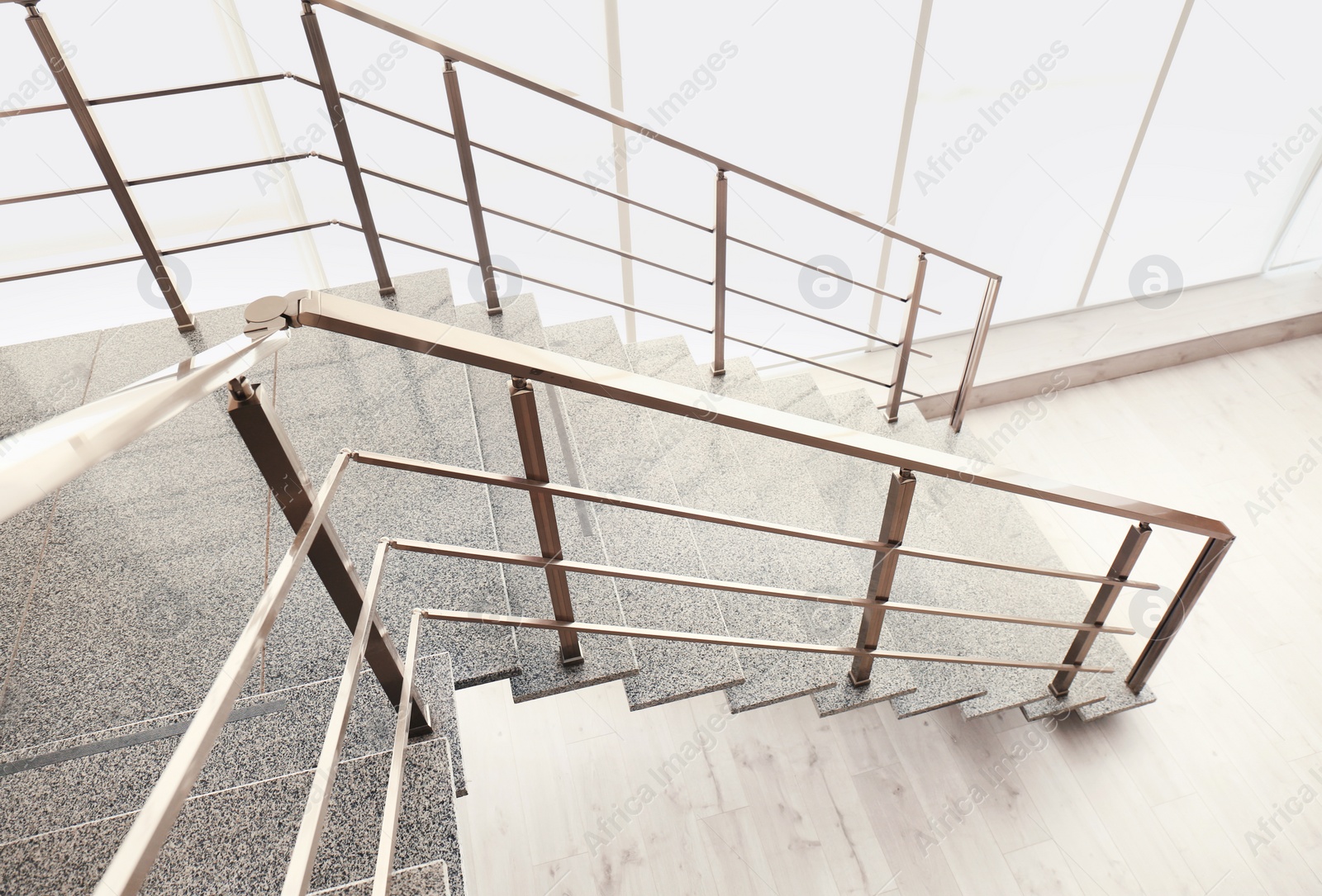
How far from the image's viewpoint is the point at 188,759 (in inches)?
23.9

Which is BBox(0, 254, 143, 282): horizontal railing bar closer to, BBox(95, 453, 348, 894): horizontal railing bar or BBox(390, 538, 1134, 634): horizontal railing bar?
BBox(390, 538, 1134, 634): horizontal railing bar

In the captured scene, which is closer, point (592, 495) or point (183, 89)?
point (592, 495)

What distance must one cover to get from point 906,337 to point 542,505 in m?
1.76

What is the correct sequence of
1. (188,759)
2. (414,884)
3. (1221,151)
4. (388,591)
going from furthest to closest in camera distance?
1. (1221,151)
2. (388,591)
3. (414,884)
4. (188,759)

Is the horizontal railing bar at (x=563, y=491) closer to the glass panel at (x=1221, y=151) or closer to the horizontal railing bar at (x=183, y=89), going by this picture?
the horizontal railing bar at (x=183, y=89)

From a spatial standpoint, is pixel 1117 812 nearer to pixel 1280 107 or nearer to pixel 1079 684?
pixel 1079 684

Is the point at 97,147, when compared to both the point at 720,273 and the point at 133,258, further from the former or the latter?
the point at 720,273

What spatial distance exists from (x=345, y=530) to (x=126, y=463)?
0.59m

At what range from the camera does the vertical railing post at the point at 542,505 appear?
1.03 m

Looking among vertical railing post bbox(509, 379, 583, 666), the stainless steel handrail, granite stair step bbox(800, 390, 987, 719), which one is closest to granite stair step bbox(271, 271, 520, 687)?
vertical railing post bbox(509, 379, 583, 666)

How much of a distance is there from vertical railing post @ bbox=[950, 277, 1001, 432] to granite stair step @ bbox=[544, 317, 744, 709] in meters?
1.05

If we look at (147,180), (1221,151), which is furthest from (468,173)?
(1221,151)

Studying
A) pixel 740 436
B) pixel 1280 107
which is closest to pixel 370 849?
pixel 740 436

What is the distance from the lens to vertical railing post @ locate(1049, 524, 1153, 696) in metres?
1.75
